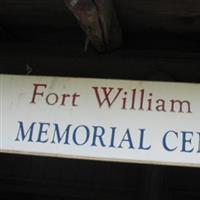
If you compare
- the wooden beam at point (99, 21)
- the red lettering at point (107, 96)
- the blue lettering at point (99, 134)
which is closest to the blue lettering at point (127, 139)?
the blue lettering at point (99, 134)

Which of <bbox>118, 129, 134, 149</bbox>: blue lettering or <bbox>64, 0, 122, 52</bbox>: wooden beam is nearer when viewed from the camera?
<bbox>64, 0, 122, 52</bbox>: wooden beam

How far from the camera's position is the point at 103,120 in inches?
120

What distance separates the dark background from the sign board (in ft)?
1.27

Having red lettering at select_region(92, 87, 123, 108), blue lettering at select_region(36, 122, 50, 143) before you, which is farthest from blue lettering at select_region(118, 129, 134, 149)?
blue lettering at select_region(36, 122, 50, 143)

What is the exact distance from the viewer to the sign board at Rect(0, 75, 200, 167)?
293 cm

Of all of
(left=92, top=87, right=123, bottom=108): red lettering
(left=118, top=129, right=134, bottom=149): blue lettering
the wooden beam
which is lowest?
(left=118, top=129, right=134, bottom=149): blue lettering

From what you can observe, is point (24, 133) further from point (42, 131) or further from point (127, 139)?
point (127, 139)

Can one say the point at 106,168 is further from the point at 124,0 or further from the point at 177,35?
the point at 124,0

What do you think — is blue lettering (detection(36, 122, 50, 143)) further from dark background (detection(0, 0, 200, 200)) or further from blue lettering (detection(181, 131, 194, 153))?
blue lettering (detection(181, 131, 194, 153))

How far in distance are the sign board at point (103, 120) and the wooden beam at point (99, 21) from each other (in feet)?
0.89

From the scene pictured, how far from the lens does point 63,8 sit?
10.7ft

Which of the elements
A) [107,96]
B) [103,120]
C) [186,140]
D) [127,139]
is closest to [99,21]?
[107,96]

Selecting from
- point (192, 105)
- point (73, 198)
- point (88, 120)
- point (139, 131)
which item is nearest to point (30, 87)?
point (88, 120)

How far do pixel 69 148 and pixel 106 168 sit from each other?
1418mm
